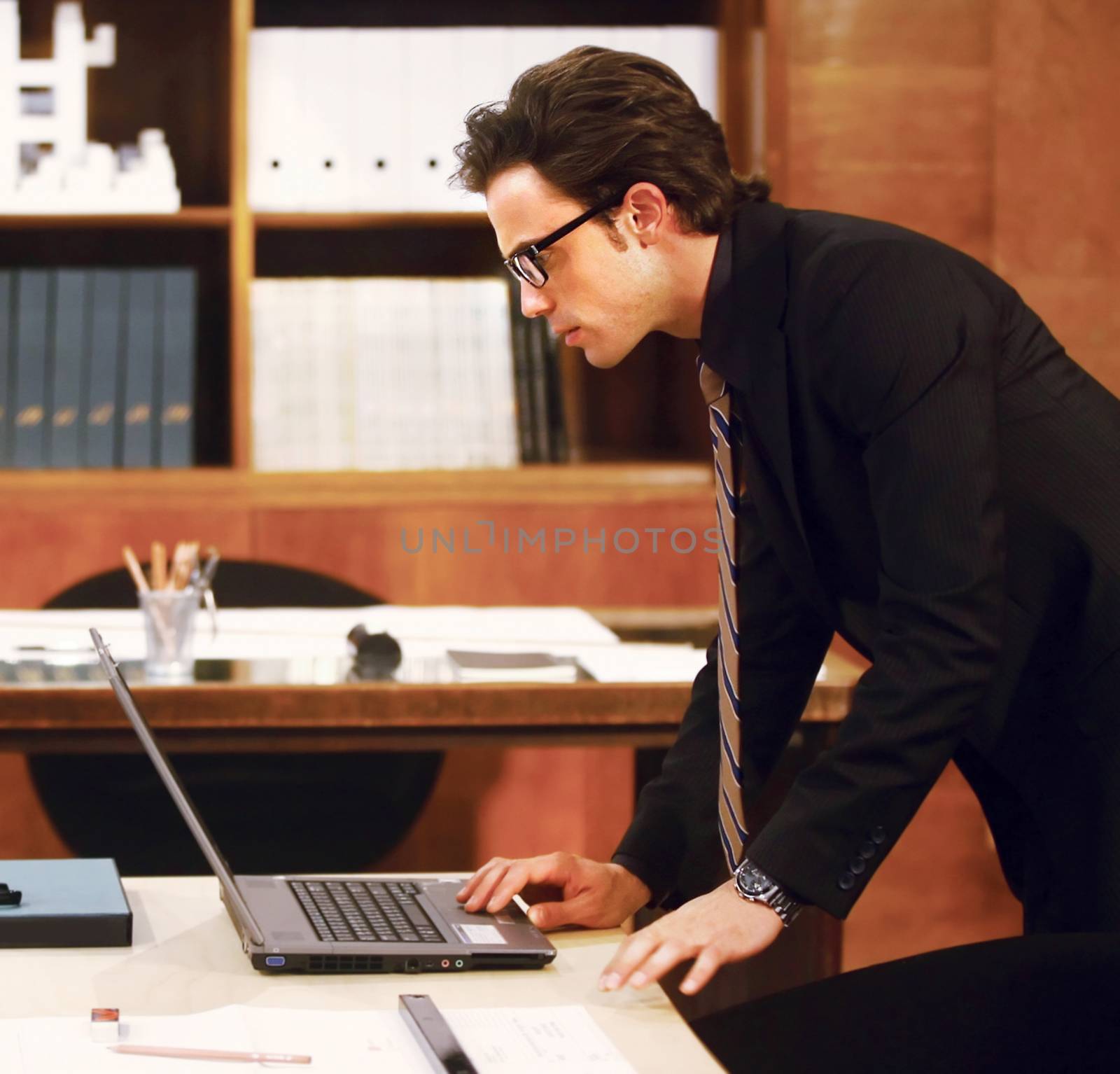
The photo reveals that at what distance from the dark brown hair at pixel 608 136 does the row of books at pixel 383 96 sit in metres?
1.76

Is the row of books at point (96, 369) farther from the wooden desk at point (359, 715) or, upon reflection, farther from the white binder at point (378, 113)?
the wooden desk at point (359, 715)

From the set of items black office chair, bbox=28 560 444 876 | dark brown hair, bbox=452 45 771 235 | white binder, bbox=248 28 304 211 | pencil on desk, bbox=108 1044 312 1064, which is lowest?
black office chair, bbox=28 560 444 876

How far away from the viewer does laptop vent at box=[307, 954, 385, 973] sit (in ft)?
3.53

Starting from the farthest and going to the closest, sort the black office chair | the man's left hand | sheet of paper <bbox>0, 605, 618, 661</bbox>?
1. the black office chair
2. sheet of paper <bbox>0, 605, 618, 661</bbox>
3. the man's left hand

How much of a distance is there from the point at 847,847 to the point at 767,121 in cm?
207

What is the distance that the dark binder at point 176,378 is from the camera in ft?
10.0

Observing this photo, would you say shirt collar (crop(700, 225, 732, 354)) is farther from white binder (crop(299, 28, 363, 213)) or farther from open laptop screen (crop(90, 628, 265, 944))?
white binder (crop(299, 28, 363, 213))

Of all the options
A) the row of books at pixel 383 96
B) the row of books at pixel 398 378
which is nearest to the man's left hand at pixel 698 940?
the row of books at pixel 398 378

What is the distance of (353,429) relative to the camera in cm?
310

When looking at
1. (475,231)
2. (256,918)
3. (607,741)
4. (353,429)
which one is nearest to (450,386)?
(353,429)

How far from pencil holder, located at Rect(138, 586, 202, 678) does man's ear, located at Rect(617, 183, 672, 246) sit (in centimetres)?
86

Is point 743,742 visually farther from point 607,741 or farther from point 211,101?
point 211,101

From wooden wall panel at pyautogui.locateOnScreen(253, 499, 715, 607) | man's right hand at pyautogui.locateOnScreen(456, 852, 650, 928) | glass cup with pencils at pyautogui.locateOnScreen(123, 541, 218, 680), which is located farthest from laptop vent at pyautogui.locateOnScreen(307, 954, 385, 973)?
wooden wall panel at pyautogui.locateOnScreen(253, 499, 715, 607)

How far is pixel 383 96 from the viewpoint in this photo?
308cm
